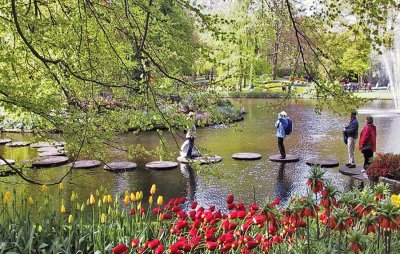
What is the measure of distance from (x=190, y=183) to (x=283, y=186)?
2.13 meters

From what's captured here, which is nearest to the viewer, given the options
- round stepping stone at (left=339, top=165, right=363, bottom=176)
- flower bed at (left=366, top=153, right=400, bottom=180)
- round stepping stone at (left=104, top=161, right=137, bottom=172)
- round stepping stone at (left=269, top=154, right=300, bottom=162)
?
flower bed at (left=366, top=153, right=400, bottom=180)

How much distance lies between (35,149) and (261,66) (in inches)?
910

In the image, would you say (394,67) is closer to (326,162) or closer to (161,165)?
(326,162)

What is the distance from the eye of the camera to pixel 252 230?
15.1 ft

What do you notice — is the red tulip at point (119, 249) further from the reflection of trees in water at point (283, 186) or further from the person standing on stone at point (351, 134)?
the person standing on stone at point (351, 134)

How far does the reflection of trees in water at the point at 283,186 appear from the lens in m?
9.65

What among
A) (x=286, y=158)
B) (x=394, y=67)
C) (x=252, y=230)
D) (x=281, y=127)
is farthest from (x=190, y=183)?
(x=394, y=67)

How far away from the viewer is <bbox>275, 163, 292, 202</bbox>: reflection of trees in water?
31.7 ft

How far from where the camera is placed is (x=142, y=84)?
4758 millimetres

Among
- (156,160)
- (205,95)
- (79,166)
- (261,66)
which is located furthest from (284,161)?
(261,66)

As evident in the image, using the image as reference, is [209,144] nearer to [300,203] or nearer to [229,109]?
[229,109]

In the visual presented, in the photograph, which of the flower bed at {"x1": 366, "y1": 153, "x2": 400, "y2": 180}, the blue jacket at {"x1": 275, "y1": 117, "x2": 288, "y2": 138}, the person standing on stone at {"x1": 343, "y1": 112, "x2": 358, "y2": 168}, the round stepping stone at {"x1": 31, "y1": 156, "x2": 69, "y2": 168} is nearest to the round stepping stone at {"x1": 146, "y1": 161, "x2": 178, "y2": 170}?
the round stepping stone at {"x1": 31, "y1": 156, "x2": 69, "y2": 168}

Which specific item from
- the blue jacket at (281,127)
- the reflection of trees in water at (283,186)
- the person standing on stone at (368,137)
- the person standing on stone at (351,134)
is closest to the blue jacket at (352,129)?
the person standing on stone at (351,134)

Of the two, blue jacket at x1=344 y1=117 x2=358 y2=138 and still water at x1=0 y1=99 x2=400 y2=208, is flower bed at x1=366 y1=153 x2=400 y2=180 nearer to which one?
still water at x1=0 y1=99 x2=400 y2=208
